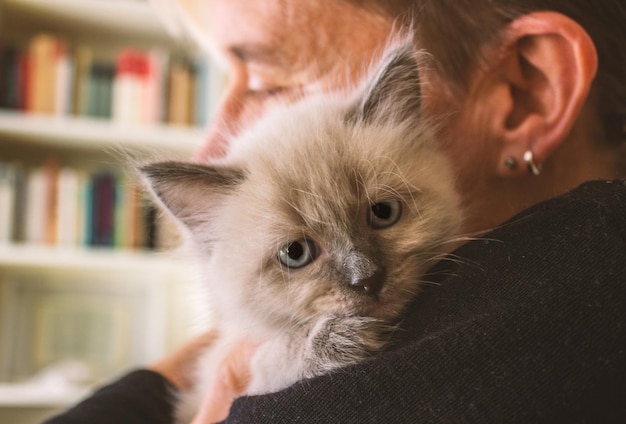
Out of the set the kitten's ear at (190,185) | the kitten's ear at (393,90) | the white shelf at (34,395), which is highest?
the kitten's ear at (393,90)

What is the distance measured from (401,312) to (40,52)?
273 cm

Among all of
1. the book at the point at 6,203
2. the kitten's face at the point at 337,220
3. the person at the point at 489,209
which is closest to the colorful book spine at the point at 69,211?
the book at the point at 6,203

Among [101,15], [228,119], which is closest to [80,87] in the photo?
[101,15]

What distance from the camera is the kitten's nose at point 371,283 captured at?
0.95 m

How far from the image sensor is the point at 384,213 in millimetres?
1056

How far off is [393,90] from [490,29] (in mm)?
231

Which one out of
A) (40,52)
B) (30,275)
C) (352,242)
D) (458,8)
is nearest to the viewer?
(352,242)

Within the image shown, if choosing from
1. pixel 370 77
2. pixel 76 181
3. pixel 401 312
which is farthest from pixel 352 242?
pixel 76 181

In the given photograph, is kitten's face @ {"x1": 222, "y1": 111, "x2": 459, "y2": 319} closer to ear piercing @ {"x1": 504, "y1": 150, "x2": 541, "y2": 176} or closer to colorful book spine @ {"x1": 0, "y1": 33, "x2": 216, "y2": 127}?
ear piercing @ {"x1": 504, "y1": 150, "x2": 541, "y2": 176}

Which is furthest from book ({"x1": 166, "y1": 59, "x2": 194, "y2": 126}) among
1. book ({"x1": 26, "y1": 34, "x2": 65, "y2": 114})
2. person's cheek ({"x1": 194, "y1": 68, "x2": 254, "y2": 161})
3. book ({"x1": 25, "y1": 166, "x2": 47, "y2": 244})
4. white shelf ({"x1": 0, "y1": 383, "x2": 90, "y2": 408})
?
person's cheek ({"x1": 194, "y1": 68, "x2": 254, "y2": 161})

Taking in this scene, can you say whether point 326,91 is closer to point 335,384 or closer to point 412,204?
point 412,204

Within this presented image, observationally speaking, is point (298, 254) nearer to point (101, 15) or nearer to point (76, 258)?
point (76, 258)

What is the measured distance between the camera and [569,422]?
2.52 ft

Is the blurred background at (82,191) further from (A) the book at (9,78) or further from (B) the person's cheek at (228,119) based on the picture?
(B) the person's cheek at (228,119)
